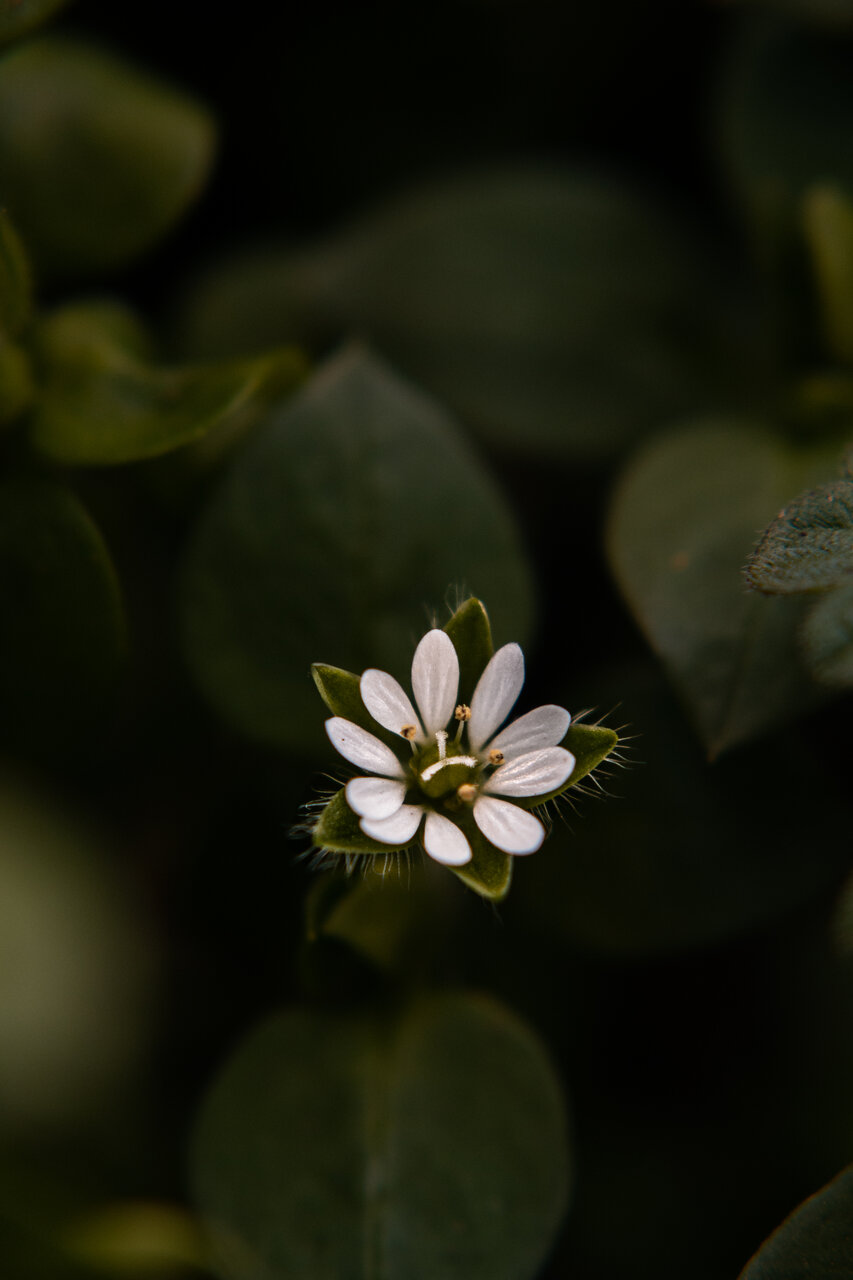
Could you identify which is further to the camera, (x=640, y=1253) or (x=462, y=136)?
(x=462, y=136)

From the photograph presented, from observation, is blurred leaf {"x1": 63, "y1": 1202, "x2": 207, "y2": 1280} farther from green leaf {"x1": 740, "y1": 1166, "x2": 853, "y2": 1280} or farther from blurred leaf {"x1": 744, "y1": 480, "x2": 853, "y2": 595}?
blurred leaf {"x1": 744, "y1": 480, "x2": 853, "y2": 595}

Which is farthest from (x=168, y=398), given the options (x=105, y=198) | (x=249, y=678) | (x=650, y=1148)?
(x=650, y=1148)

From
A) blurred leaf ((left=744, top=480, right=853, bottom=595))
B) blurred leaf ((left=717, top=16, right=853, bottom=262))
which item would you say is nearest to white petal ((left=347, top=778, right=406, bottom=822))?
blurred leaf ((left=744, top=480, right=853, bottom=595))

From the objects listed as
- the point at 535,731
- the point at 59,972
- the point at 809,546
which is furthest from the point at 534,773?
the point at 59,972

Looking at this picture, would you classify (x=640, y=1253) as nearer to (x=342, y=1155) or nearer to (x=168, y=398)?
(x=342, y=1155)

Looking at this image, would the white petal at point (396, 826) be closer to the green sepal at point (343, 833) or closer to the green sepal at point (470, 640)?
the green sepal at point (343, 833)

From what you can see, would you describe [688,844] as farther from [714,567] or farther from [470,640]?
[470,640]

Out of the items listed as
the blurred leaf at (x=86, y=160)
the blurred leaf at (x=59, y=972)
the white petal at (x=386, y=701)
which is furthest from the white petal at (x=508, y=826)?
the blurred leaf at (x=86, y=160)
